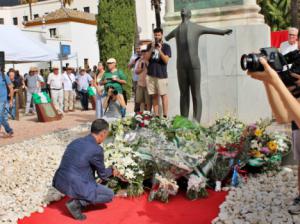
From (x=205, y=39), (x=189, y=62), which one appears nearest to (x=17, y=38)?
(x=205, y=39)

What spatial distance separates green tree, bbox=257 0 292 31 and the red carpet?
35.8m

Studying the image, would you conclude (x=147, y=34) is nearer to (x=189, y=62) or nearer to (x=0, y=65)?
(x=0, y=65)

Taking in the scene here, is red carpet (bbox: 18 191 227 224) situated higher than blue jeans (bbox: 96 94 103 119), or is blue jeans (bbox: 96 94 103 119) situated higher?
blue jeans (bbox: 96 94 103 119)

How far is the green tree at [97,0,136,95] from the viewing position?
18.5 meters

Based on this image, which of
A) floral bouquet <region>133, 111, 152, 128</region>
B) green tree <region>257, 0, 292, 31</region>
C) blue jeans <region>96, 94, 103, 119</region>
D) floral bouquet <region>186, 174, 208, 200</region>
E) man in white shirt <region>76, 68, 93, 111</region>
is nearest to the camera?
floral bouquet <region>186, 174, 208, 200</region>

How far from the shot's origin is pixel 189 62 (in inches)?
254

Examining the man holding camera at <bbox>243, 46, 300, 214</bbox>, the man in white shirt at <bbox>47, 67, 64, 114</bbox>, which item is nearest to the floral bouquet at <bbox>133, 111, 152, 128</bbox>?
the man holding camera at <bbox>243, 46, 300, 214</bbox>

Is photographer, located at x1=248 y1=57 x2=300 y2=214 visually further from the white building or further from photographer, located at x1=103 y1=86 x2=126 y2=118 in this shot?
the white building

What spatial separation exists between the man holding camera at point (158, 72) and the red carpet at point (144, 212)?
3087 millimetres

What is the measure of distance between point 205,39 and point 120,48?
36.3 feet

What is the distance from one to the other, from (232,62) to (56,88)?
27.9 ft

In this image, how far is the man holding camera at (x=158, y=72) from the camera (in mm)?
7395

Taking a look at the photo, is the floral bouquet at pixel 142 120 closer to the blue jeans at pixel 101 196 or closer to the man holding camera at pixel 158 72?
the man holding camera at pixel 158 72

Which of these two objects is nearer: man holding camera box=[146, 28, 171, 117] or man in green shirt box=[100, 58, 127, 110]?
man holding camera box=[146, 28, 171, 117]
